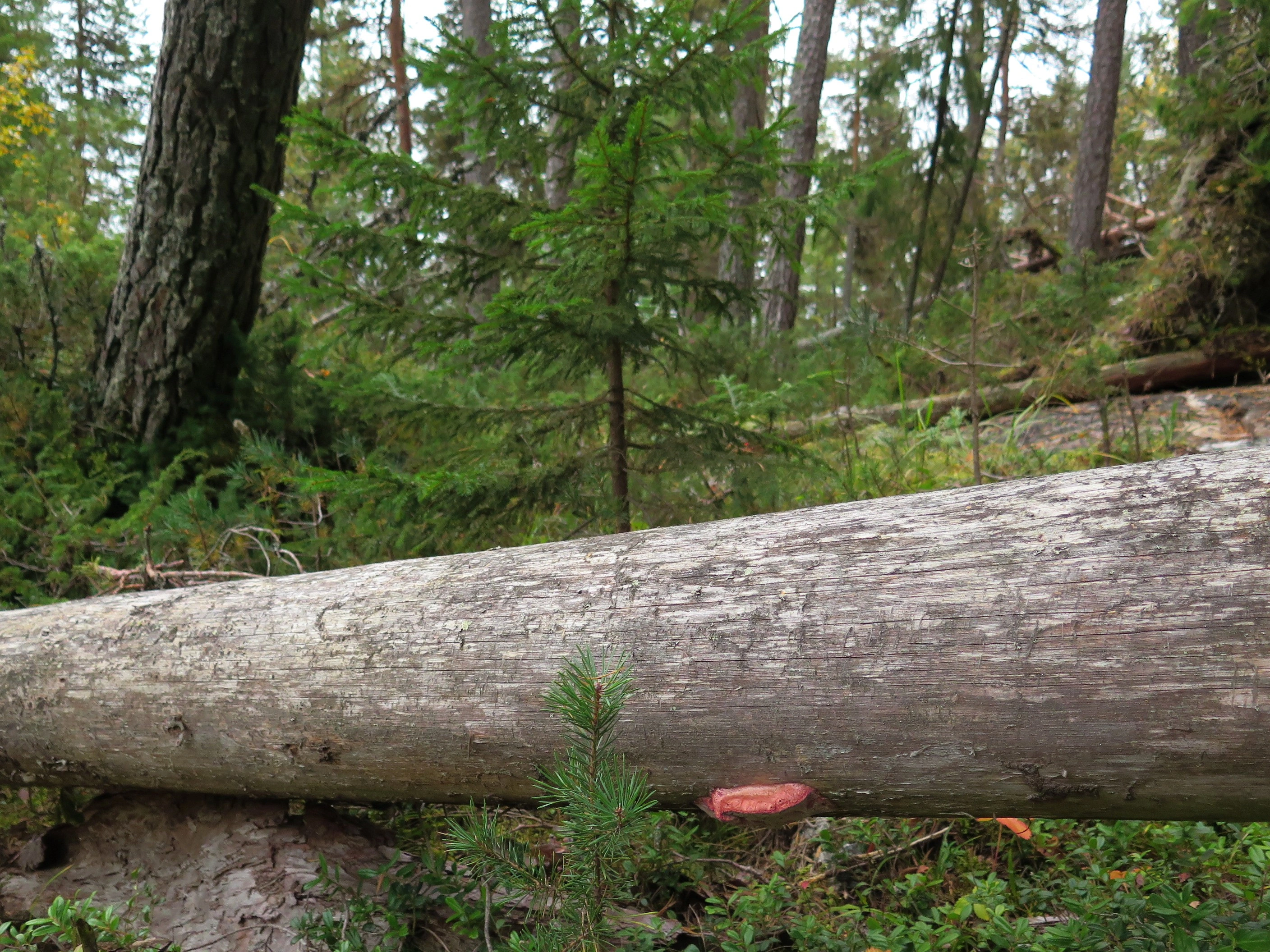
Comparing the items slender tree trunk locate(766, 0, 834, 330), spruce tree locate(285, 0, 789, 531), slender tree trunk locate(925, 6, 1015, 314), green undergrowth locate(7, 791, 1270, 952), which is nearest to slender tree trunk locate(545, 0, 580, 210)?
spruce tree locate(285, 0, 789, 531)

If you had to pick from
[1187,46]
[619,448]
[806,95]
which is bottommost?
[619,448]

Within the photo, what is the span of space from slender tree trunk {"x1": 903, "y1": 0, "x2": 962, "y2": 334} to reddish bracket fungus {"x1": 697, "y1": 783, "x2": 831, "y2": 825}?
567 centimetres

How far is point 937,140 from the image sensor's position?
739 centimetres

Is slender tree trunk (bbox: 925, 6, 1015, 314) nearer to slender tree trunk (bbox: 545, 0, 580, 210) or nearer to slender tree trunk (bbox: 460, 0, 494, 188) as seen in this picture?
slender tree trunk (bbox: 545, 0, 580, 210)

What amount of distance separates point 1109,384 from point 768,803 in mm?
5137

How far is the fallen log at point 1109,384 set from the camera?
6.09 meters

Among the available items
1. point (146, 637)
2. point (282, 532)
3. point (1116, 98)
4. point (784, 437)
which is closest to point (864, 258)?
point (1116, 98)

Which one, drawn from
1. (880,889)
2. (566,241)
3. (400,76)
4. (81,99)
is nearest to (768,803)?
(880,889)

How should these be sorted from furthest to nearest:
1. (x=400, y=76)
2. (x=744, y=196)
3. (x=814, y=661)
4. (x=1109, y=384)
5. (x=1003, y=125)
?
(x=1003, y=125) → (x=400, y=76) → (x=744, y=196) → (x=1109, y=384) → (x=814, y=661)

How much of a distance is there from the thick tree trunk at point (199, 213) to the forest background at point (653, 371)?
0.10 metres

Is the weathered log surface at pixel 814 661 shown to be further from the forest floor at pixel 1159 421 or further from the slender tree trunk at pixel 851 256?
the slender tree trunk at pixel 851 256

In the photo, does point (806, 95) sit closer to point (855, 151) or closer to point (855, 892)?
point (855, 892)

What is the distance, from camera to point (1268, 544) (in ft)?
5.11

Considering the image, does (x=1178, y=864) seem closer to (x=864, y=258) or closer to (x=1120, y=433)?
(x=1120, y=433)
